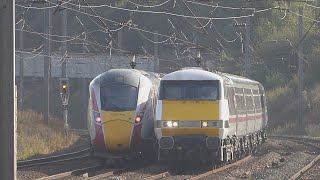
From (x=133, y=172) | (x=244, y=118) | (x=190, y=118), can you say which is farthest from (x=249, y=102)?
(x=133, y=172)

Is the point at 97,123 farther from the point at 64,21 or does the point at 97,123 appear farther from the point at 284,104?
the point at 284,104

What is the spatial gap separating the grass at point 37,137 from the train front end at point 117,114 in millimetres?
6878

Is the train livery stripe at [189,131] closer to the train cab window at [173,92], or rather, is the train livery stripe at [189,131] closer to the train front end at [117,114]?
the train cab window at [173,92]

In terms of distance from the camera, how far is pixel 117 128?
873 inches

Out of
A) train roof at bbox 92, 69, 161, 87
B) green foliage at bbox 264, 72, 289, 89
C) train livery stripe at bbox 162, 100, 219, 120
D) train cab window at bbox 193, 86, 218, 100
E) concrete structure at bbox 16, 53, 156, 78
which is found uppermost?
concrete structure at bbox 16, 53, 156, 78

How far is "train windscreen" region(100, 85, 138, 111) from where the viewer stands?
73.5ft

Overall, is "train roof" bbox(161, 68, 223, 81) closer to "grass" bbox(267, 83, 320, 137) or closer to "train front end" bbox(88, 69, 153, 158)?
"train front end" bbox(88, 69, 153, 158)

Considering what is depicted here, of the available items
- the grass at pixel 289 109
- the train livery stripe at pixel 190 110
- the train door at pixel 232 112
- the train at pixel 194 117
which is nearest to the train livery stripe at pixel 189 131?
the train at pixel 194 117

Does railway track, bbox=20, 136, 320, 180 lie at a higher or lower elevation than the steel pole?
lower

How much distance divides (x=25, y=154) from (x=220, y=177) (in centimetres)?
1254

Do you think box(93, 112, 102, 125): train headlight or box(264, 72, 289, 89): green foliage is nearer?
box(93, 112, 102, 125): train headlight

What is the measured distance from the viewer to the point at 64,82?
3588 centimetres

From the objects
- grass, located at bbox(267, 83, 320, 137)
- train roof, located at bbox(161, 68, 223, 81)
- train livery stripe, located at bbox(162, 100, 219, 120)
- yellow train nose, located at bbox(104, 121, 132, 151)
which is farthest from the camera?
grass, located at bbox(267, 83, 320, 137)

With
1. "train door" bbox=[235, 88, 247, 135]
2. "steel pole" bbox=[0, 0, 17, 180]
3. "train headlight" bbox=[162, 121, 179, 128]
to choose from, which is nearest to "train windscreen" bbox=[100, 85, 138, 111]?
"train headlight" bbox=[162, 121, 179, 128]
